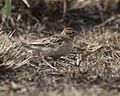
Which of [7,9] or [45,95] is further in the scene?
[7,9]

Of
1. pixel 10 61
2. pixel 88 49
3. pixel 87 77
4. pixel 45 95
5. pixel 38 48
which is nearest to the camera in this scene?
pixel 45 95

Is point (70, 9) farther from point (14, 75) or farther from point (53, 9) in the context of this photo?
point (14, 75)

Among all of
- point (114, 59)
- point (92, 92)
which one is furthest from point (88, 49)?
point (92, 92)

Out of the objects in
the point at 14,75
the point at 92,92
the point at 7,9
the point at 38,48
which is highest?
the point at 7,9

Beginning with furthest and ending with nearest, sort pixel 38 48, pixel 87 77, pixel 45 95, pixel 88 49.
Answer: pixel 88 49
pixel 38 48
pixel 87 77
pixel 45 95

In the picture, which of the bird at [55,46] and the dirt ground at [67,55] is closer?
the dirt ground at [67,55]

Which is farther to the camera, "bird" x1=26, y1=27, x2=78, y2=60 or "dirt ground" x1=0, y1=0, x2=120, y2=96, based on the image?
"bird" x1=26, y1=27, x2=78, y2=60

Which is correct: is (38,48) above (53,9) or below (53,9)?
below

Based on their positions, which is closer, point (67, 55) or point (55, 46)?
point (55, 46)
